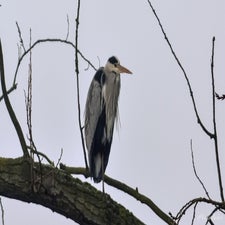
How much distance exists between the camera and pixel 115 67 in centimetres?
488

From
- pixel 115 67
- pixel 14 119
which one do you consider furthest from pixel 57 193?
pixel 115 67

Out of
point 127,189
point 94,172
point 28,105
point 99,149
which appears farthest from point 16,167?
point 99,149

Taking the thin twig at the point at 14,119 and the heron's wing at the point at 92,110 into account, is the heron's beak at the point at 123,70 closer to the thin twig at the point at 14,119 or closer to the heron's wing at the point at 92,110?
the heron's wing at the point at 92,110

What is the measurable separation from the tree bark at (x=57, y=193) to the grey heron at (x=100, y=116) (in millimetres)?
1671

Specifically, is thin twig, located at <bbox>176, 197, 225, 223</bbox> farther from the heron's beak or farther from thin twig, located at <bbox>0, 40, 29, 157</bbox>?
the heron's beak

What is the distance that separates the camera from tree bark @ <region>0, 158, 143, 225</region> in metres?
2.49

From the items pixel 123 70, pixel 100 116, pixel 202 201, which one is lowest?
pixel 202 201

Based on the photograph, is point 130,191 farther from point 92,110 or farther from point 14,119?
point 92,110

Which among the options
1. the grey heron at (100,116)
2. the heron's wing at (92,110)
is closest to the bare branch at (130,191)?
the grey heron at (100,116)

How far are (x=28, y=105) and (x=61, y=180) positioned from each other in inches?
14.4

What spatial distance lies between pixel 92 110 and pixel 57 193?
6.78 feet

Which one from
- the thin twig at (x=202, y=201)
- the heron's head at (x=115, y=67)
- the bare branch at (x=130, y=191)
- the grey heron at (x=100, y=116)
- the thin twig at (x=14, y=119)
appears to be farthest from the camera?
the heron's head at (x=115, y=67)

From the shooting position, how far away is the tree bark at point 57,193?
97.9 inches

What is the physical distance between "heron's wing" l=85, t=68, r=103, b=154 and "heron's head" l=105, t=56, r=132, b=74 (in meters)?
0.26
